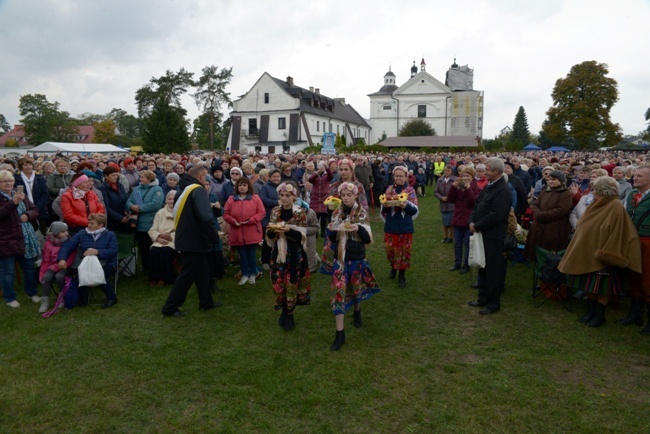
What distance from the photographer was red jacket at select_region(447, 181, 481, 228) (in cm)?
Result: 745

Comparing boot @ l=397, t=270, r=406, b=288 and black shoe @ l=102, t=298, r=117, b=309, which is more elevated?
boot @ l=397, t=270, r=406, b=288

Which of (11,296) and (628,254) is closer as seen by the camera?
(628,254)

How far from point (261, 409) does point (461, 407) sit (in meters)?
1.79

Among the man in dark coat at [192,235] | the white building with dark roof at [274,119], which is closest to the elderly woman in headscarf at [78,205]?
the man in dark coat at [192,235]

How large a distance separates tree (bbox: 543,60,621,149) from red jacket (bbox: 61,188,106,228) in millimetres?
54292

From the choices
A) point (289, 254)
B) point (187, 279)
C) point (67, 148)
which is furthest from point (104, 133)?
point (289, 254)

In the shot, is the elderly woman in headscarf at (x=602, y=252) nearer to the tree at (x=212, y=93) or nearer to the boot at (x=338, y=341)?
the boot at (x=338, y=341)

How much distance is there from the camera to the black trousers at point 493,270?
579 centimetres

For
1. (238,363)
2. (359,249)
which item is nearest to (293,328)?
(238,363)

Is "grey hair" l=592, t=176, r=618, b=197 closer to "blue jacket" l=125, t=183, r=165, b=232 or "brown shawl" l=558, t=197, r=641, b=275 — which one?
"brown shawl" l=558, t=197, r=641, b=275

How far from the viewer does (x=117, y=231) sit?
7477mm

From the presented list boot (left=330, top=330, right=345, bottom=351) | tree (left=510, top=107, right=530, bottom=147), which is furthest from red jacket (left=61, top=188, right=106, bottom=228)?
tree (left=510, top=107, right=530, bottom=147)

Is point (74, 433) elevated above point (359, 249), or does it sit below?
below

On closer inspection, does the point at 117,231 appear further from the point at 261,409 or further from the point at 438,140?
the point at 438,140
